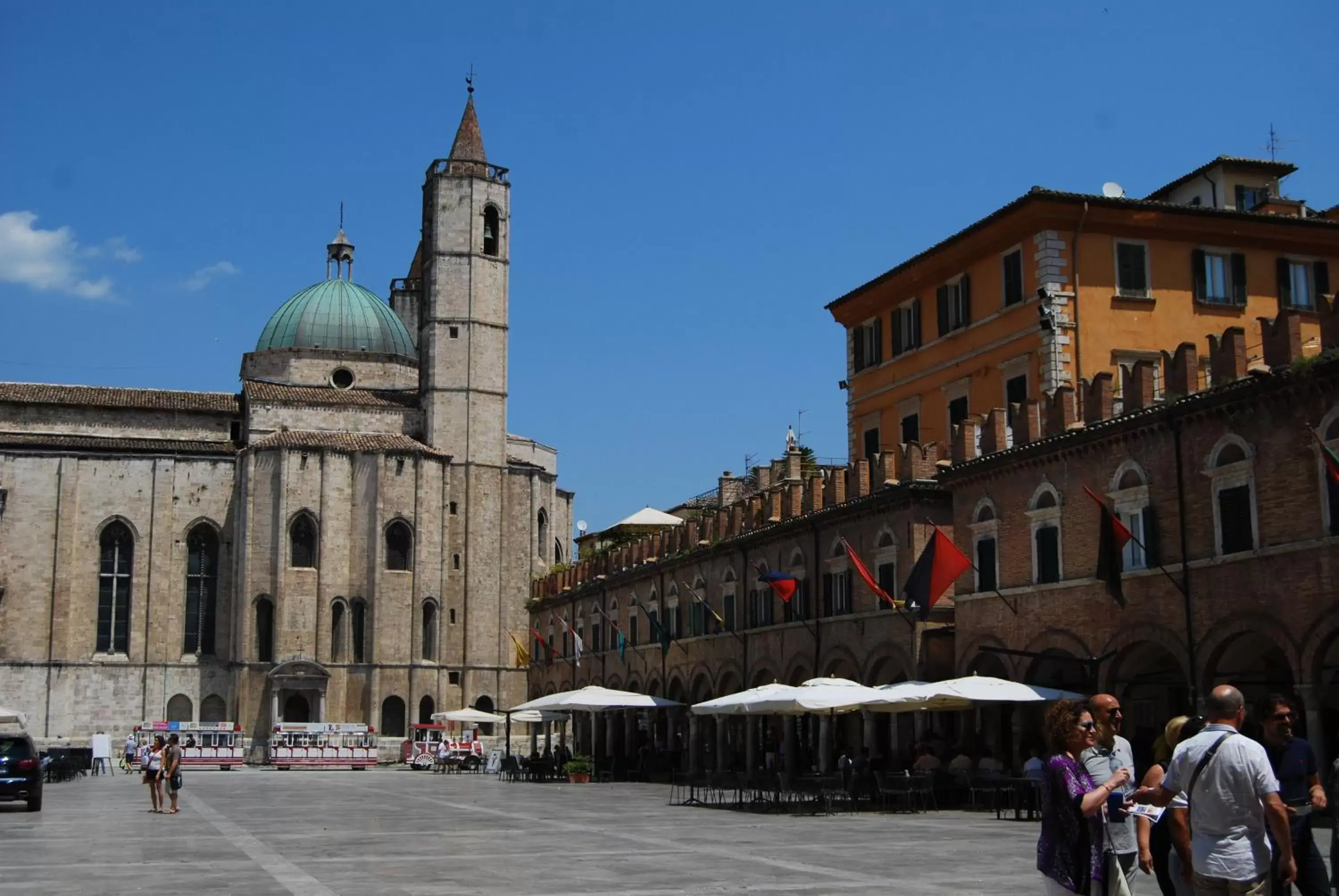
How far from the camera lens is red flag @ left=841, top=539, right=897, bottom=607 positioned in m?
32.0

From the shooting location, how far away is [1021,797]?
26109mm

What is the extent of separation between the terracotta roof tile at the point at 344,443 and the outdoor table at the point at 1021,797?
48.2m

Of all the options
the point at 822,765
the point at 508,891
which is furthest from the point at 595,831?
the point at 822,765

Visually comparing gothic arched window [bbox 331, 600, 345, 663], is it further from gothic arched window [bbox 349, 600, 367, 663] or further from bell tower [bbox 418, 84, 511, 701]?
bell tower [bbox 418, 84, 511, 701]

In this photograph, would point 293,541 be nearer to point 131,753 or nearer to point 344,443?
point 344,443

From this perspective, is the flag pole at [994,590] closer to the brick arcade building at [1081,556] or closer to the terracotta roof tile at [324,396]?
the brick arcade building at [1081,556]

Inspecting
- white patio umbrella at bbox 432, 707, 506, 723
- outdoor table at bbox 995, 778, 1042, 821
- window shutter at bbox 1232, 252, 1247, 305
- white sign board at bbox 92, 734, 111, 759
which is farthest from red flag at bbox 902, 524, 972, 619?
white sign board at bbox 92, 734, 111, 759

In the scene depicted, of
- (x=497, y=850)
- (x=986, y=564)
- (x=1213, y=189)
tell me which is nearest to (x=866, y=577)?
(x=986, y=564)

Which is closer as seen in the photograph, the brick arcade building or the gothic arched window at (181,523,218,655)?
the brick arcade building

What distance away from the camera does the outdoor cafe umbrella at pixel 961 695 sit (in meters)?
26.2

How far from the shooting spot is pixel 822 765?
35062mm

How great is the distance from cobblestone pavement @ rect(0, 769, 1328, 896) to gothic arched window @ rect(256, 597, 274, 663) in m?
37.3

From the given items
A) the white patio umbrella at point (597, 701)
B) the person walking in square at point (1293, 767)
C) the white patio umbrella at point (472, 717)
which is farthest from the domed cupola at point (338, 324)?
the person walking in square at point (1293, 767)

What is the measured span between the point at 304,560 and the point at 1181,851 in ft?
212
